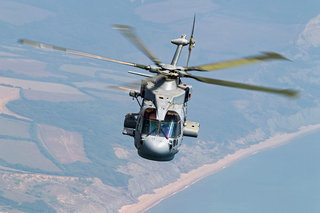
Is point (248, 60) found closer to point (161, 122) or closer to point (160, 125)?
point (161, 122)

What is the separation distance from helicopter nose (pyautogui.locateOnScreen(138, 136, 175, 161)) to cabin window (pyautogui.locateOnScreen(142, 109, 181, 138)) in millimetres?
458

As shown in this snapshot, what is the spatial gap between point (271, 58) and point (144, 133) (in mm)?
9817

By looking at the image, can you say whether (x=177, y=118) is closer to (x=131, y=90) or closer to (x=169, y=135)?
(x=169, y=135)

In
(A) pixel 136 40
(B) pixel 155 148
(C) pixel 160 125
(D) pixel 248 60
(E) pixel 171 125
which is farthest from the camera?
(A) pixel 136 40

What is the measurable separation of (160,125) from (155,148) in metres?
1.74

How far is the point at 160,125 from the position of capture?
29891 millimetres

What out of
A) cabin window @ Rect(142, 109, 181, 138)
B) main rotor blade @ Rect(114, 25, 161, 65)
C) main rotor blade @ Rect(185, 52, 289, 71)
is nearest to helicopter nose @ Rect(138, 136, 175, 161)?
cabin window @ Rect(142, 109, 181, 138)

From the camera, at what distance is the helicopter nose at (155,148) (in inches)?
1144

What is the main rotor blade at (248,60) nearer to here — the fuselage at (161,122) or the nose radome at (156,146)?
the fuselage at (161,122)

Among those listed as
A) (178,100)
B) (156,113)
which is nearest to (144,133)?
(156,113)

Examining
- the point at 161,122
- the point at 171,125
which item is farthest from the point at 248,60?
the point at 161,122

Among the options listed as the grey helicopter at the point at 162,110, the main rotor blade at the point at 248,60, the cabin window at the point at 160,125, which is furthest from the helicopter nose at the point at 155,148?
the main rotor blade at the point at 248,60

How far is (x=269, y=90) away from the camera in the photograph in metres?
23.7

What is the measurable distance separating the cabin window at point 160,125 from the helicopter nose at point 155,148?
46cm
